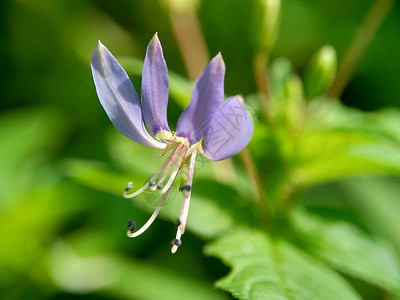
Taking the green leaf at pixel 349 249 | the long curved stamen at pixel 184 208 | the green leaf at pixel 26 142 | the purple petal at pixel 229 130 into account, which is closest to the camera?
the purple petal at pixel 229 130

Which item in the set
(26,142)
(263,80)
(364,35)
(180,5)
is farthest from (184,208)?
(364,35)

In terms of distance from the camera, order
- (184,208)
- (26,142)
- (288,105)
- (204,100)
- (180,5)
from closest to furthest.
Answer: (204,100)
(184,208)
(288,105)
(26,142)
(180,5)

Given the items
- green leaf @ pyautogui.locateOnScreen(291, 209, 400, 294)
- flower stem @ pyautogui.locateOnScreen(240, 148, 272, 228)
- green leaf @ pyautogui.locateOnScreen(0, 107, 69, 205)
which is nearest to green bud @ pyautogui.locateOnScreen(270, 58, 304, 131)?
flower stem @ pyautogui.locateOnScreen(240, 148, 272, 228)

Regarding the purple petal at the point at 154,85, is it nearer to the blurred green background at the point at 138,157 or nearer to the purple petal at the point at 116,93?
the purple petal at the point at 116,93

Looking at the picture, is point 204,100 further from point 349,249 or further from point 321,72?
point 349,249

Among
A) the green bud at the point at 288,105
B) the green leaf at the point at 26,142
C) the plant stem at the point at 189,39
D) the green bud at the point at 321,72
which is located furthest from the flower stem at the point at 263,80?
the green leaf at the point at 26,142

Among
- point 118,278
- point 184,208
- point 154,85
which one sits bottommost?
point 184,208

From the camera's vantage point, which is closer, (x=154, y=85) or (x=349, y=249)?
(x=154, y=85)
